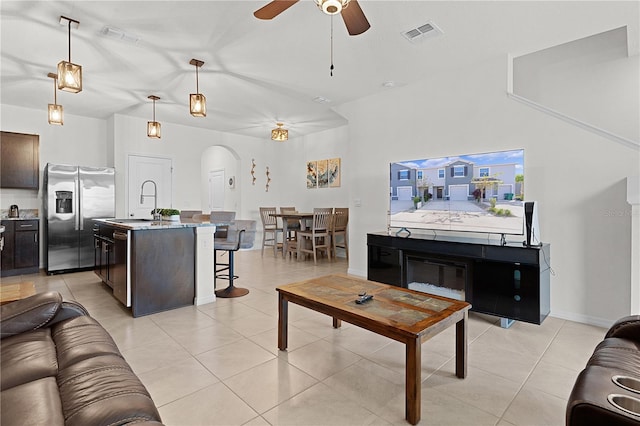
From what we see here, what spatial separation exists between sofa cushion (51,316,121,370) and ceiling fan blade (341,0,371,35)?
226 centimetres

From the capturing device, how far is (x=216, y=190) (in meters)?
9.11

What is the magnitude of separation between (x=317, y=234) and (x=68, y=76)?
4.47 metres

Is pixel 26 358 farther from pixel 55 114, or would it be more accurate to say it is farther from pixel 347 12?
pixel 55 114

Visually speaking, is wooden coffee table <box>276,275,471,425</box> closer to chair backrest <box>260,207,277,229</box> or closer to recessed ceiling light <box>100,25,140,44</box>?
recessed ceiling light <box>100,25,140,44</box>

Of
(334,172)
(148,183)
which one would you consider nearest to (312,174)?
(334,172)

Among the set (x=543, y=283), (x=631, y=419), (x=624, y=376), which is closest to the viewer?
(x=631, y=419)

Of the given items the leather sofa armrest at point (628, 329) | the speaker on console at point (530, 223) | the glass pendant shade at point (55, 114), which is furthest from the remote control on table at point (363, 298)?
the glass pendant shade at point (55, 114)

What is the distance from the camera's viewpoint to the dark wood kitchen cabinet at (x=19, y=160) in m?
5.07

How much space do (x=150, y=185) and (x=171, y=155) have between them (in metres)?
0.75

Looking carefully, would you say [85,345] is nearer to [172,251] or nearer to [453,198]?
[172,251]

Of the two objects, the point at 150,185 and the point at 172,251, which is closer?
the point at 172,251

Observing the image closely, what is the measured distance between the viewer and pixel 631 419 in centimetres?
98

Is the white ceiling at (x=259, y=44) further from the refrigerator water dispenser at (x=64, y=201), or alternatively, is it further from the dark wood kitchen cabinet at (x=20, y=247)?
the dark wood kitchen cabinet at (x=20, y=247)

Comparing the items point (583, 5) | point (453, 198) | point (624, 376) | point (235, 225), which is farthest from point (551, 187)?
point (235, 225)
